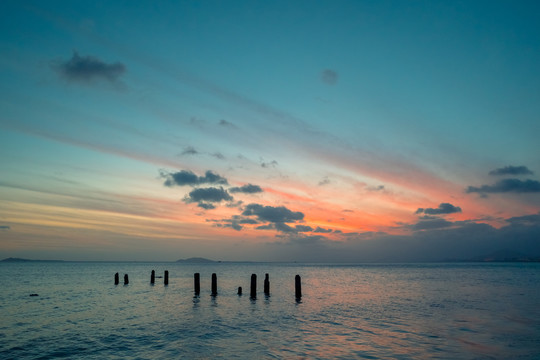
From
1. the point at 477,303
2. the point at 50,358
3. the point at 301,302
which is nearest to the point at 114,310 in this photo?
the point at 50,358

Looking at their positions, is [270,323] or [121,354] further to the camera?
[270,323]

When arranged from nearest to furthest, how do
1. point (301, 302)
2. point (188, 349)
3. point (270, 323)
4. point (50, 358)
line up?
point (50, 358) < point (188, 349) < point (270, 323) < point (301, 302)

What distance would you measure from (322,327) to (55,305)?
24.7 meters

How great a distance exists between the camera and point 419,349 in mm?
15711

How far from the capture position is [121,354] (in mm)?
15383

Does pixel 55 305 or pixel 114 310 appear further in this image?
pixel 55 305

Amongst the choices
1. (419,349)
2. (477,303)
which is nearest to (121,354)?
(419,349)

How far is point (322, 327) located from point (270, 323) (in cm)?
370

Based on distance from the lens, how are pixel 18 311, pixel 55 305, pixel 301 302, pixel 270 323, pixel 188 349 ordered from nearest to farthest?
pixel 188 349, pixel 270 323, pixel 18 311, pixel 55 305, pixel 301 302

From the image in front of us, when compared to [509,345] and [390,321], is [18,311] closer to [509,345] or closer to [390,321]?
[390,321]

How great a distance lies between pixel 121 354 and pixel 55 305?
2000cm

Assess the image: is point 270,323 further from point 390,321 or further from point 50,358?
point 50,358

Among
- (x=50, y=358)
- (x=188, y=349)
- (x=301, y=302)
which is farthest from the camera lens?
(x=301, y=302)

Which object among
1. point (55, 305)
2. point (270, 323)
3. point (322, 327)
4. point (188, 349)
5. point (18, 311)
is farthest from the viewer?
point (55, 305)
